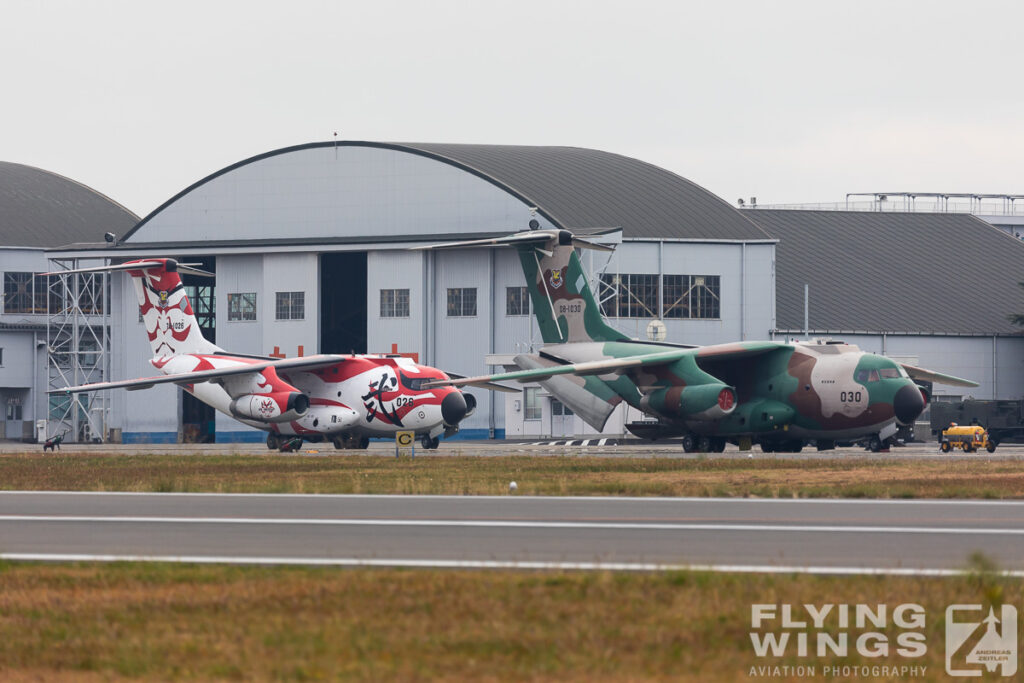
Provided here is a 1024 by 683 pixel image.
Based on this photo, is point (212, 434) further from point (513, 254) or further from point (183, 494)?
point (183, 494)

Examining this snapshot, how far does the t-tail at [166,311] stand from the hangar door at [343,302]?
1628cm

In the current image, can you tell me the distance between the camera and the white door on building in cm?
6731

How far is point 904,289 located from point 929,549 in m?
66.7

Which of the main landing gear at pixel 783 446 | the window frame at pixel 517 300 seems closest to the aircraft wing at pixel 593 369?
the main landing gear at pixel 783 446

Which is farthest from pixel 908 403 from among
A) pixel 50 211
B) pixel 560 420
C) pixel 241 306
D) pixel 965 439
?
pixel 50 211

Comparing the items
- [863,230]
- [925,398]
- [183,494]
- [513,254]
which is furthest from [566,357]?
[863,230]

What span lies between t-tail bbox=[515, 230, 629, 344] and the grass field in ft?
25.7

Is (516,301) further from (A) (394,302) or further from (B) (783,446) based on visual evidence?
(B) (783,446)

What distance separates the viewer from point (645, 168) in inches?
3132

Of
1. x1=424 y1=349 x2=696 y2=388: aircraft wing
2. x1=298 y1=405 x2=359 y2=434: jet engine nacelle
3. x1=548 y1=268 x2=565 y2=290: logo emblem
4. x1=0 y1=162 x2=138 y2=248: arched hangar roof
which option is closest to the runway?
x1=424 y1=349 x2=696 y2=388: aircraft wing

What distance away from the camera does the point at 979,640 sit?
1141 cm

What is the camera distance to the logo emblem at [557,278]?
51.0 meters

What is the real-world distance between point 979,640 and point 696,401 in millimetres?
34350

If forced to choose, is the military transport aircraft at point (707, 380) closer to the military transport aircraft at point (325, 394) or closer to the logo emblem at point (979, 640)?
the military transport aircraft at point (325, 394)
